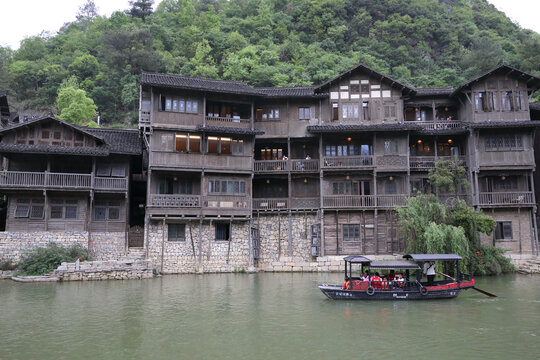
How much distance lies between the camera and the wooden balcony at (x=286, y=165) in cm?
3525

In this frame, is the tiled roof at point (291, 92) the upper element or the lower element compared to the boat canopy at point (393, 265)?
upper

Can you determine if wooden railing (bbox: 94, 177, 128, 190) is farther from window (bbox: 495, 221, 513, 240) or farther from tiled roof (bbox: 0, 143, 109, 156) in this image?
window (bbox: 495, 221, 513, 240)

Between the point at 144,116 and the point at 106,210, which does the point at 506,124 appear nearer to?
the point at 144,116

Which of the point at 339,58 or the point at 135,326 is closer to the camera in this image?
the point at 135,326

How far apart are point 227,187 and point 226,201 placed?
116 cm

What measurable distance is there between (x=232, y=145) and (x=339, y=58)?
40.5m

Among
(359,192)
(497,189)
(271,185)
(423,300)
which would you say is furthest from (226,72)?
(423,300)

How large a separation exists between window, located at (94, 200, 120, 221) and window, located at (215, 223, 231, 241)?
7757 mm

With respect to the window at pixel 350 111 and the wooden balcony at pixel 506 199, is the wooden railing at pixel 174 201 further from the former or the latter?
the wooden balcony at pixel 506 199

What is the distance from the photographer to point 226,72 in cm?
6212

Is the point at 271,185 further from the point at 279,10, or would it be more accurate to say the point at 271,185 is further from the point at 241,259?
the point at 279,10

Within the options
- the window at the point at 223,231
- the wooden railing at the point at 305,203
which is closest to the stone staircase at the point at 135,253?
the window at the point at 223,231

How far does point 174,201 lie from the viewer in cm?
3173

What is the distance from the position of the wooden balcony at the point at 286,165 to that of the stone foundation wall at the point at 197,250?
5.37 metres
